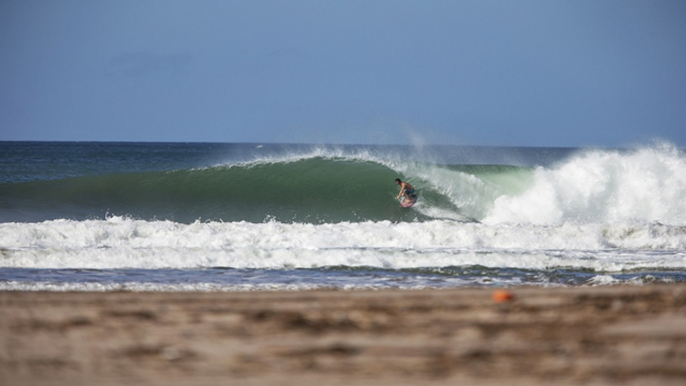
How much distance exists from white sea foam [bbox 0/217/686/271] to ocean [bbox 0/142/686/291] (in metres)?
0.04

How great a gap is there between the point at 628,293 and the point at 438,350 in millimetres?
1258

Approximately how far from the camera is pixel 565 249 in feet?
42.4

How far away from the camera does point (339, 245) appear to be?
12.2 m

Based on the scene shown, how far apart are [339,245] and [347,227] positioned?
1.30 meters

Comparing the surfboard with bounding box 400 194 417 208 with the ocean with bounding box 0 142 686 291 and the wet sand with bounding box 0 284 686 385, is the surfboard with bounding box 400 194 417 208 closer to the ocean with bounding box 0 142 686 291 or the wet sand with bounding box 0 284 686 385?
the ocean with bounding box 0 142 686 291

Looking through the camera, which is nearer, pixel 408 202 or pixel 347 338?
pixel 347 338

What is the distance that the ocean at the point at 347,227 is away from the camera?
9.55 metres

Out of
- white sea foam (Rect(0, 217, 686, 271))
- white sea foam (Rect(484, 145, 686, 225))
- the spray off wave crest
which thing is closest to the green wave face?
the spray off wave crest

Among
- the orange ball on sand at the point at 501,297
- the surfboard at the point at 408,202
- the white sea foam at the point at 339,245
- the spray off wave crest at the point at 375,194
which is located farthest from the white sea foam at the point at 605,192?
the orange ball on sand at the point at 501,297

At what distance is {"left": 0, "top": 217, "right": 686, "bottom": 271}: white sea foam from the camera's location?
34.1ft

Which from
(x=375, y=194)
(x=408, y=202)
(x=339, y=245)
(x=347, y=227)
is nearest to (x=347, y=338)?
(x=339, y=245)

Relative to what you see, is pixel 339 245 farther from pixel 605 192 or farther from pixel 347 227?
pixel 605 192

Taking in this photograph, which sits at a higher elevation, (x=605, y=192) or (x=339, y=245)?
(x=605, y=192)

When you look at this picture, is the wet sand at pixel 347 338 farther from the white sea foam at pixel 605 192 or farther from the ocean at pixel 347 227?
the white sea foam at pixel 605 192
